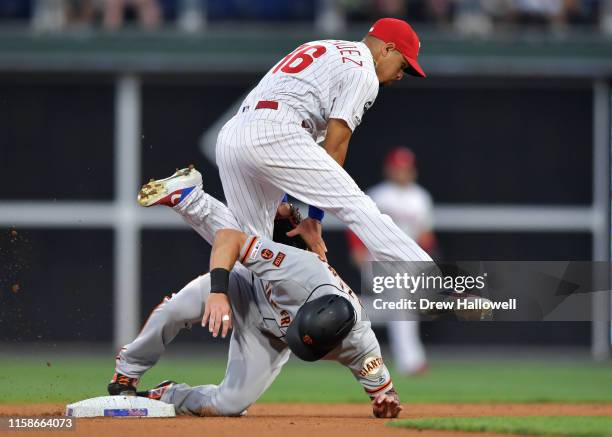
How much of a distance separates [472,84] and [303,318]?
712 cm

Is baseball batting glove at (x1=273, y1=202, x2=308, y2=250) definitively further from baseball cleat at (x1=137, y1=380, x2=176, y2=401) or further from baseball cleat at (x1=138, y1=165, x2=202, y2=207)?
baseball cleat at (x1=137, y1=380, x2=176, y2=401)

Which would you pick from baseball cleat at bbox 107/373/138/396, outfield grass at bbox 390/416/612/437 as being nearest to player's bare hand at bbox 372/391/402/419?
outfield grass at bbox 390/416/612/437

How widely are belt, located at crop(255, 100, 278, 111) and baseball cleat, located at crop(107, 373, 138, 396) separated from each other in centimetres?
152

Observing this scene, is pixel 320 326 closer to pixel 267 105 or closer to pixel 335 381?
pixel 267 105

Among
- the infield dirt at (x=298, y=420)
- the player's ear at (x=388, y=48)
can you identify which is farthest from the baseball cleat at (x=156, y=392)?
the player's ear at (x=388, y=48)

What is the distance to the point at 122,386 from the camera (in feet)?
20.2

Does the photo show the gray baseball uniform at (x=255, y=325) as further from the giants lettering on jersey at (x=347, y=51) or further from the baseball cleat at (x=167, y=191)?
the giants lettering on jersey at (x=347, y=51)

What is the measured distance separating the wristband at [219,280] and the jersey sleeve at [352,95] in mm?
Result: 934

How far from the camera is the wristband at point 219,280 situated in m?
5.74

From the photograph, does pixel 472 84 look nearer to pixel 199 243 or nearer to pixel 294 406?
pixel 199 243

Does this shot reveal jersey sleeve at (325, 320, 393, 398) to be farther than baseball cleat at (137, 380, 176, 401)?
No

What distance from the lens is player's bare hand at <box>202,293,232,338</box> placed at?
5.57 metres

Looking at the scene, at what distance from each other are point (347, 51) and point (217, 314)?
1.52 m

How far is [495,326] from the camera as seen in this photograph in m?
12.1
